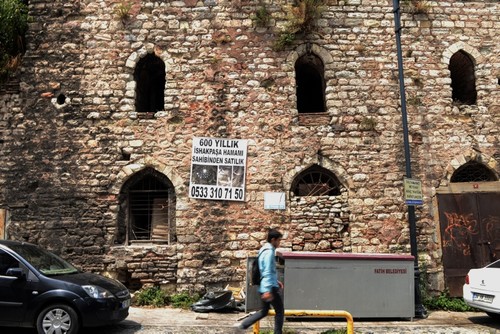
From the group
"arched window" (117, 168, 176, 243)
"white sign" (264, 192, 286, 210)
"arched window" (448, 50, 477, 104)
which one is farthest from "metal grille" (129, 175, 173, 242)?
"arched window" (448, 50, 477, 104)

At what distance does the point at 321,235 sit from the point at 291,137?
237 cm

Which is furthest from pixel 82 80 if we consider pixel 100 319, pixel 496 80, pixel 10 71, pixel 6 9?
pixel 496 80

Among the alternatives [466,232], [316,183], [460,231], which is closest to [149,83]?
[316,183]

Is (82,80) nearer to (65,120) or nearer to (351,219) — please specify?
(65,120)

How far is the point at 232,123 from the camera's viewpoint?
373 inches

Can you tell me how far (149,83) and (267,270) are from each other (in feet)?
22.9

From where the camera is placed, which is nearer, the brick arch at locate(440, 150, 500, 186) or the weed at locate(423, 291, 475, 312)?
the weed at locate(423, 291, 475, 312)

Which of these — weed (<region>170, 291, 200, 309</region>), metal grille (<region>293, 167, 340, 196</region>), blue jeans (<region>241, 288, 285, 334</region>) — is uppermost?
metal grille (<region>293, 167, 340, 196</region>)

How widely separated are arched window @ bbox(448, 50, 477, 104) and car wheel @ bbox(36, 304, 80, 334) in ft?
32.6

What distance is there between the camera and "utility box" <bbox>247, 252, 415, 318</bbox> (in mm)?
7273

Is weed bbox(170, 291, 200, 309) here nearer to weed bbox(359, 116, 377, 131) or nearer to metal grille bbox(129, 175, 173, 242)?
metal grille bbox(129, 175, 173, 242)

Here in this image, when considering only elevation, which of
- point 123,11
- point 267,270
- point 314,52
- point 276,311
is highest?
point 123,11

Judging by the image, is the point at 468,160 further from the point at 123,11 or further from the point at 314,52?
the point at 123,11

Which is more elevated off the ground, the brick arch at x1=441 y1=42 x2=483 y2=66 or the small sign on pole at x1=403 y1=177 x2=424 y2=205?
the brick arch at x1=441 y1=42 x2=483 y2=66
